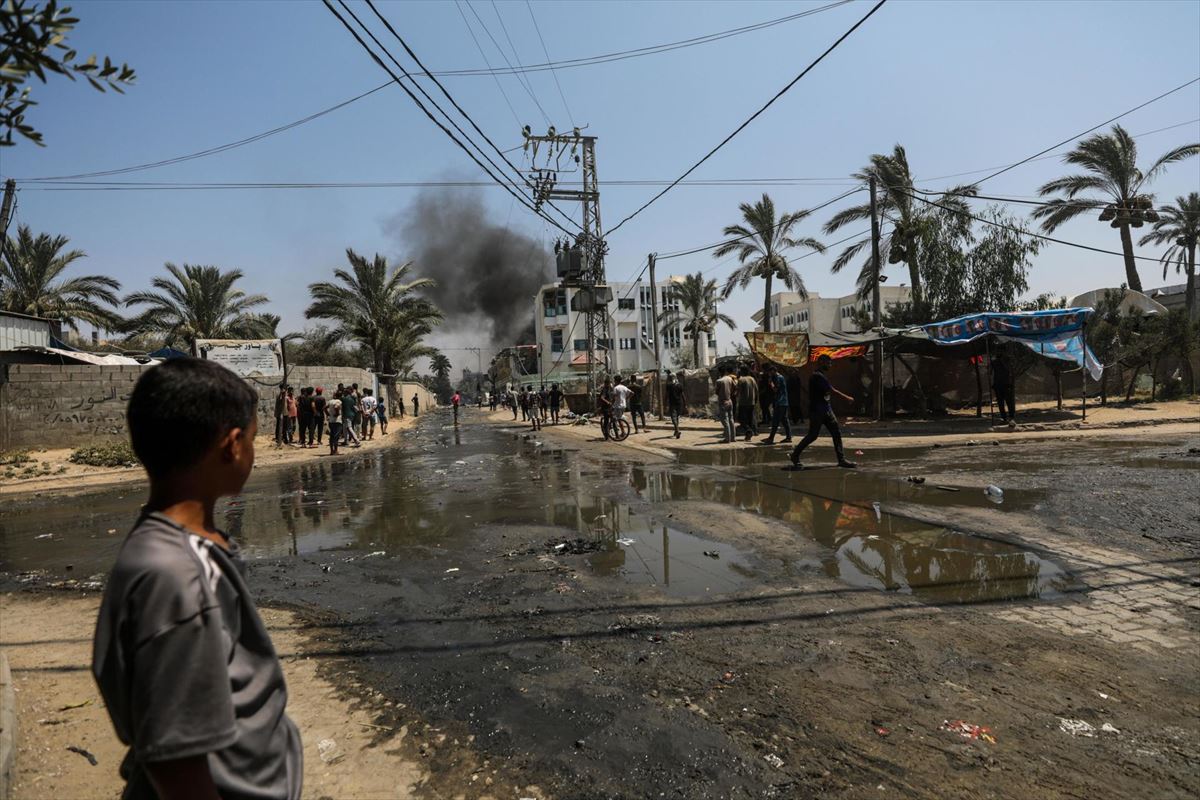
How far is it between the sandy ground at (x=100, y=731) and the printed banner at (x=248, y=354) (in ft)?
60.9

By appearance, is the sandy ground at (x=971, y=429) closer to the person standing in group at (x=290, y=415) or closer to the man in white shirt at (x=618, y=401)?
the man in white shirt at (x=618, y=401)

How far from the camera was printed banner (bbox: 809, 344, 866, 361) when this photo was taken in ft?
62.8

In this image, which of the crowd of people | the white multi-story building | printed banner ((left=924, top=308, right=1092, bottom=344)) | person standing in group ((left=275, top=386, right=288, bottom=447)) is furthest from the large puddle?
the white multi-story building

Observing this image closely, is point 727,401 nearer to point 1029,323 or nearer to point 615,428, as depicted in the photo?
point 615,428

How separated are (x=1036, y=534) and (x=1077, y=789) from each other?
4.22m

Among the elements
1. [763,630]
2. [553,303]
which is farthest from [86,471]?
[553,303]

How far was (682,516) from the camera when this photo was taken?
7.95 m

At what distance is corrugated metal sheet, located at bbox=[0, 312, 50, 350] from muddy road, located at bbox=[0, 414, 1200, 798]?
1337 centimetres

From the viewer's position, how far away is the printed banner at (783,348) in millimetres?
17969

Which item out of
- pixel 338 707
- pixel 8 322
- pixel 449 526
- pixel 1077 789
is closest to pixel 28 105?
pixel 338 707

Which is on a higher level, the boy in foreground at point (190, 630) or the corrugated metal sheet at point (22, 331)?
the corrugated metal sheet at point (22, 331)

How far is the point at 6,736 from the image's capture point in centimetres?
277

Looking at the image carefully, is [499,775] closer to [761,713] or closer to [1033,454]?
[761,713]

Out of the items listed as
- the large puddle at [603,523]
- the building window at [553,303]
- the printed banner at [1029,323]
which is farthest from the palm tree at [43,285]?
the building window at [553,303]
